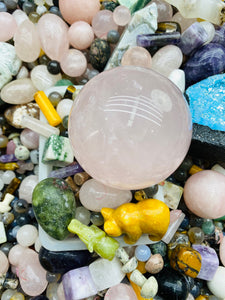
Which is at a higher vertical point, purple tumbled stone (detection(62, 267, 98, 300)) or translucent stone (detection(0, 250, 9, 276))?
purple tumbled stone (detection(62, 267, 98, 300))

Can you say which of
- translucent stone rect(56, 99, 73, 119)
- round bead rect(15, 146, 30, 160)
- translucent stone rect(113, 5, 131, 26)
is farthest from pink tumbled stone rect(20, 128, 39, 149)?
translucent stone rect(113, 5, 131, 26)

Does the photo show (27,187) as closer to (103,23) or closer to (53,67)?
A: (53,67)

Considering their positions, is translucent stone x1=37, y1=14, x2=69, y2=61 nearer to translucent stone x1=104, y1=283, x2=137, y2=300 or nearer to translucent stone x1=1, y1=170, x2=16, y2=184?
translucent stone x1=1, y1=170, x2=16, y2=184

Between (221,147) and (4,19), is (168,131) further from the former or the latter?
(4,19)

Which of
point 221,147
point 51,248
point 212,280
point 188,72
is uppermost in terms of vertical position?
point 188,72

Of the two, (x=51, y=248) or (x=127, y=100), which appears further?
(x=51, y=248)

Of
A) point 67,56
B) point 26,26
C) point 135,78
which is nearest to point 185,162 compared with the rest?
point 135,78

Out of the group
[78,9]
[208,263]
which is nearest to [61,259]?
[208,263]

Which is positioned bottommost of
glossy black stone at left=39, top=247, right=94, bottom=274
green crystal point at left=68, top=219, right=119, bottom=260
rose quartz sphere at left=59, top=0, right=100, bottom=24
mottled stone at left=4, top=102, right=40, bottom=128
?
glossy black stone at left=39, top=247, right=94, bottom=274
